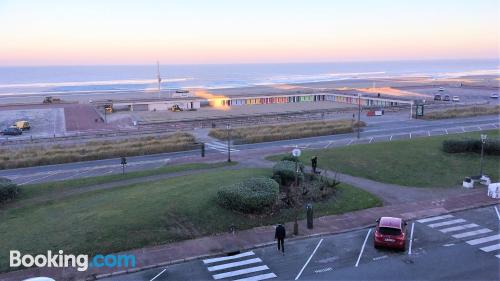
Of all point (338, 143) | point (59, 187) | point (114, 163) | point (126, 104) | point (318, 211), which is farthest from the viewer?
point (126, 104)

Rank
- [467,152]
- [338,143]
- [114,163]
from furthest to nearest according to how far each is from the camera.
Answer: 1. [338,143]
2. [114,163]
3. [467,152]

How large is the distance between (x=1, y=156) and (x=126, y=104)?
42.6 metres

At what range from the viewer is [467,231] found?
18328 millimetres

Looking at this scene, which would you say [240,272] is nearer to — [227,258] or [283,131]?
[227,258]

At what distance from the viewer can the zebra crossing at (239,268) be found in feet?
Answer: 48.1

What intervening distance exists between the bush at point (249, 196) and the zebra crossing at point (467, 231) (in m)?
6.96

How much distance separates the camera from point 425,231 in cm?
1839

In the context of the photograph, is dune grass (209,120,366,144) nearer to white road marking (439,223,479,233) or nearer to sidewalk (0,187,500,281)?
sidewalk (0,187,500,281)

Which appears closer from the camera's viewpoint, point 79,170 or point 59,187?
point 59,187

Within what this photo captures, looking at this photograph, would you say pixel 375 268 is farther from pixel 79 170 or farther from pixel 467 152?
pixel 79 170

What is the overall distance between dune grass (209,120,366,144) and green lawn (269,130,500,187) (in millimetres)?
9434

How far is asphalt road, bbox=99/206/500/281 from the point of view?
47.9 ft

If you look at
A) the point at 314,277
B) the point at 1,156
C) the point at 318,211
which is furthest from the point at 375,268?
the point at 1,156

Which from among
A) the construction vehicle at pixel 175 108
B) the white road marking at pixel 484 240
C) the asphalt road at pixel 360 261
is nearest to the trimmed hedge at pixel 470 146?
the asphalt road at pixel 360 261
